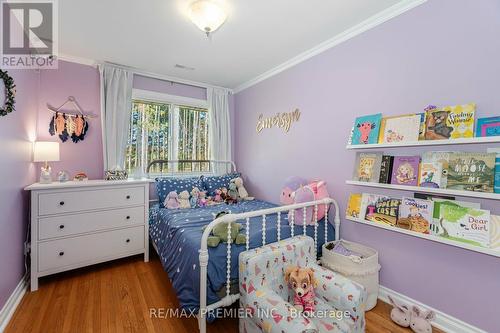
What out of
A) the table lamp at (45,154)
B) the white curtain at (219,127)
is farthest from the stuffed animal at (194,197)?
Result: the table lamp at (45,154)

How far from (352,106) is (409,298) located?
1.70 meters

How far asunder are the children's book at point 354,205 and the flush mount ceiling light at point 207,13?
1.86 metres

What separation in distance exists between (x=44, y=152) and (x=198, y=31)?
1.94 meters

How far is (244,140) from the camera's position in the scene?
3.84 metres

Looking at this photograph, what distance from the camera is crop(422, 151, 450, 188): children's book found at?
1.56m

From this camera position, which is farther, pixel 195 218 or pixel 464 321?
pixel 195 218

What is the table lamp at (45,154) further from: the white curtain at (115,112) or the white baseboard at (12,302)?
the white baseboard at (12,302)

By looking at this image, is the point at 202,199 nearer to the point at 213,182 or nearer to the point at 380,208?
the point at 213,182

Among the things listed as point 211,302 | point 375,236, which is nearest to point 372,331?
point 375,236

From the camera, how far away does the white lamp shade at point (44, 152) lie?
7.51 feet

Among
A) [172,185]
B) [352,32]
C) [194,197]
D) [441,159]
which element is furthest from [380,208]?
[172,185]

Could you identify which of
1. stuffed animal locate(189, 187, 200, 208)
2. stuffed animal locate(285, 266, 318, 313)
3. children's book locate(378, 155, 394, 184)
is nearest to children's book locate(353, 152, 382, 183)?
children's book locate(378, 155, 394, 184)

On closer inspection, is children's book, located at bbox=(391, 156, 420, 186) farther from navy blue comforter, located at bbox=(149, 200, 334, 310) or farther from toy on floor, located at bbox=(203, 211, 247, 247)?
toy on floor, located at bbox=(203, 211, 247, 247)

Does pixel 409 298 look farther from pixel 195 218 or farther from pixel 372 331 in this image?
pixel 195 218
